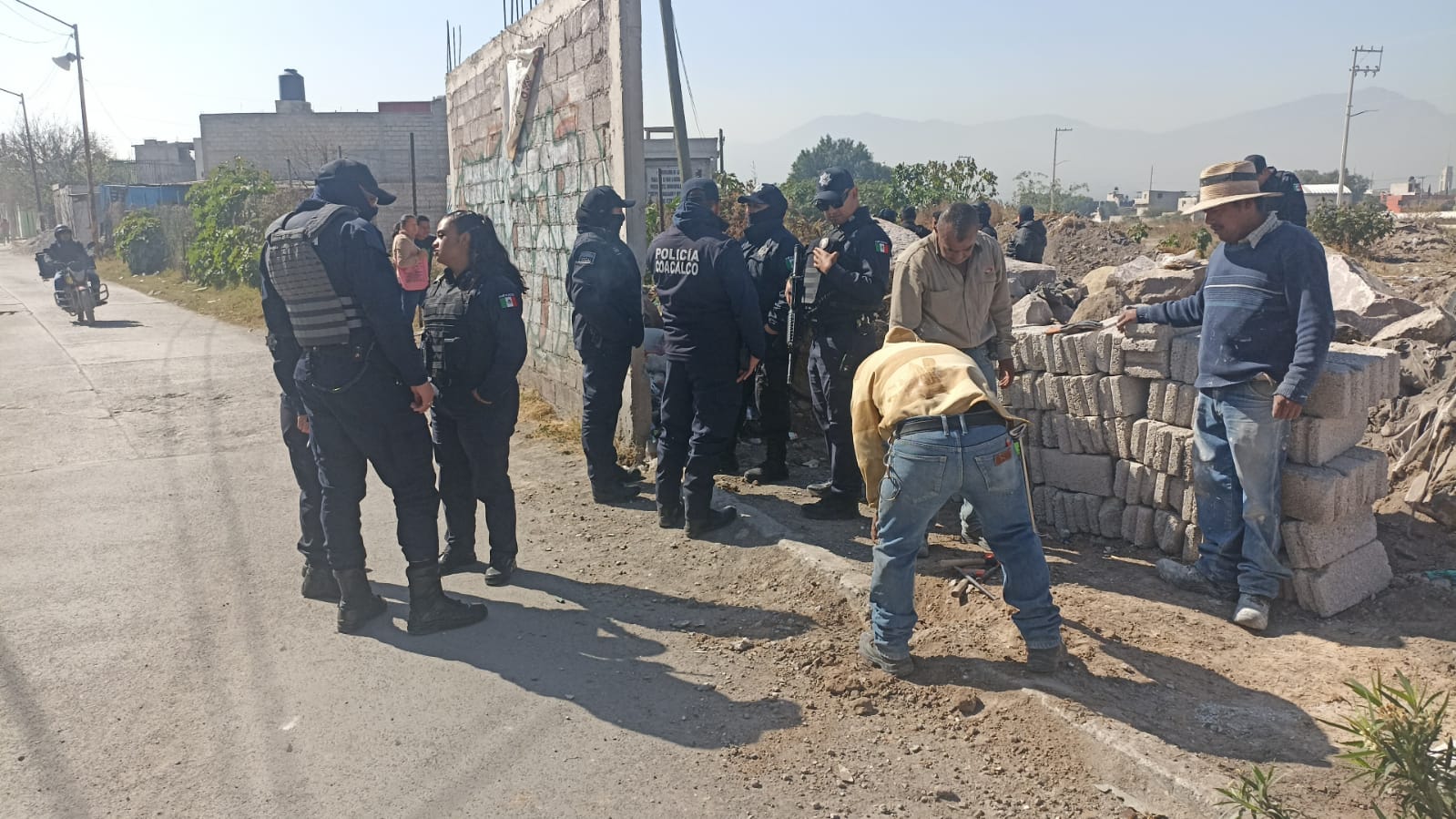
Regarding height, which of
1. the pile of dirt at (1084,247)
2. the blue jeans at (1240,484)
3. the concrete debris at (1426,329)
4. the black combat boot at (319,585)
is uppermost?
the pile of dirt at (1084,247)

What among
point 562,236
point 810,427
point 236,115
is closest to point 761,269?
point 810,427

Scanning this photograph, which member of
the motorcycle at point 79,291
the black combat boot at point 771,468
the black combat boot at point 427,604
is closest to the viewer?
the black combat boot at point 427,604

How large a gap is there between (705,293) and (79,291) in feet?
→ 48.5

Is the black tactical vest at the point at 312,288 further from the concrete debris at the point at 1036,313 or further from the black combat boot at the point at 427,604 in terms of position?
the concrete debris at the point at 1036,313

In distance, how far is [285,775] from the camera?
3.34 m

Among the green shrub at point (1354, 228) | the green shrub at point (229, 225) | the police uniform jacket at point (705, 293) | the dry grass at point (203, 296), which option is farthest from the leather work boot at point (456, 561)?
the green shrub at point (1354, 228)

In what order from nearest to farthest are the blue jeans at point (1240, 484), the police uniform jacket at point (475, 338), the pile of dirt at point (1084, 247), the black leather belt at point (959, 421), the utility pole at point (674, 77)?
the black leather belt at point (959, 421)
the blue jeans at point (1240, 484)
the police uniform jacket at point (475, 338)
the utility pole at point (674, 77)
the pile of dirt at point (1084, 247)

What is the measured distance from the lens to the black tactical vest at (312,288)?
4293 millimetres

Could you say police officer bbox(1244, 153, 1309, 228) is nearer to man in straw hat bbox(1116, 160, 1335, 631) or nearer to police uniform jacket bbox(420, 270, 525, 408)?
man in straw hat bbox(1116, 160, 1335, 631)

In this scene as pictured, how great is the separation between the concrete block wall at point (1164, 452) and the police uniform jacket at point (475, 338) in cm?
283

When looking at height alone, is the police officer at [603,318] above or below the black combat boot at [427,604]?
above

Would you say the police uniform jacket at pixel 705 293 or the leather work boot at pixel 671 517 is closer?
the police uniform jacket at pixel 705 293

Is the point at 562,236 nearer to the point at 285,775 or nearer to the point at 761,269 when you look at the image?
the point at 761,269

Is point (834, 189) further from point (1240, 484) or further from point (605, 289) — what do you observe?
point (1240, 484)
